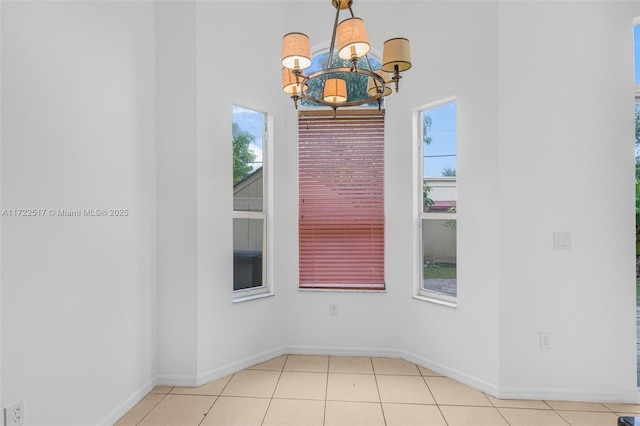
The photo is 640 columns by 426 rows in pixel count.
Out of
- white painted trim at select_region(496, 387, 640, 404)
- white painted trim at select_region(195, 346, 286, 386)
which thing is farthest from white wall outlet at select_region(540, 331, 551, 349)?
white painted trim at select_region(195, 346, 286, 386)

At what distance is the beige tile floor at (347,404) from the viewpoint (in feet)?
7.36

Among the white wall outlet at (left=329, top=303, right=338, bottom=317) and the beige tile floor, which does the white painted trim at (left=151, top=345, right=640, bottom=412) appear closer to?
the beige tile floor

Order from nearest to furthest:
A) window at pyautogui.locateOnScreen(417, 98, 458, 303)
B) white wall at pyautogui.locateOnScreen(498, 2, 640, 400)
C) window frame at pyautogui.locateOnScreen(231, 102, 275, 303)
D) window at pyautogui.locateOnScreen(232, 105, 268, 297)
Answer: white wall at pyautogui.locateOnScreen(498, 2, 640, 400) → window at pyautogui.locateOnScreen(417, 98, 458, 303) → window at pyautogui.locateOnScreen(232, 105, 268, 297) → window frame at pyautogui.locateOnScreen(231, 102, 275, 303)

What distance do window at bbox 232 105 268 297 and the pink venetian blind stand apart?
375 millimetres

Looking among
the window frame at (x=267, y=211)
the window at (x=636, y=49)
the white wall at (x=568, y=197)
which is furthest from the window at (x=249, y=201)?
the window at (x=636, y=49)

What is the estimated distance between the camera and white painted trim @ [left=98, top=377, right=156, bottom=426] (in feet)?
7.10


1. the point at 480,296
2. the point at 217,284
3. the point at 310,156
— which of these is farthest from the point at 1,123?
the point at 480,296

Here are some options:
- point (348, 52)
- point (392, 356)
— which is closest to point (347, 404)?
point (392, 356)

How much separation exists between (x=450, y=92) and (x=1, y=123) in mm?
Answer: 2852

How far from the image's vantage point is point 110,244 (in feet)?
7.19

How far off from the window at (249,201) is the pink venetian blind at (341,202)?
0.38 m

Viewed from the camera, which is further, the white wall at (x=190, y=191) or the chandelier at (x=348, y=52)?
the white wall at (x=190, y=191)

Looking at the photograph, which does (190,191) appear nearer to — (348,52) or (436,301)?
(348,52)

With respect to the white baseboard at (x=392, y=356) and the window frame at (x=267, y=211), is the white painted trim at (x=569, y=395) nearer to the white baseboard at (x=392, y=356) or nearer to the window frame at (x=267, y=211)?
the white baseboard at (x=392, y=356)
